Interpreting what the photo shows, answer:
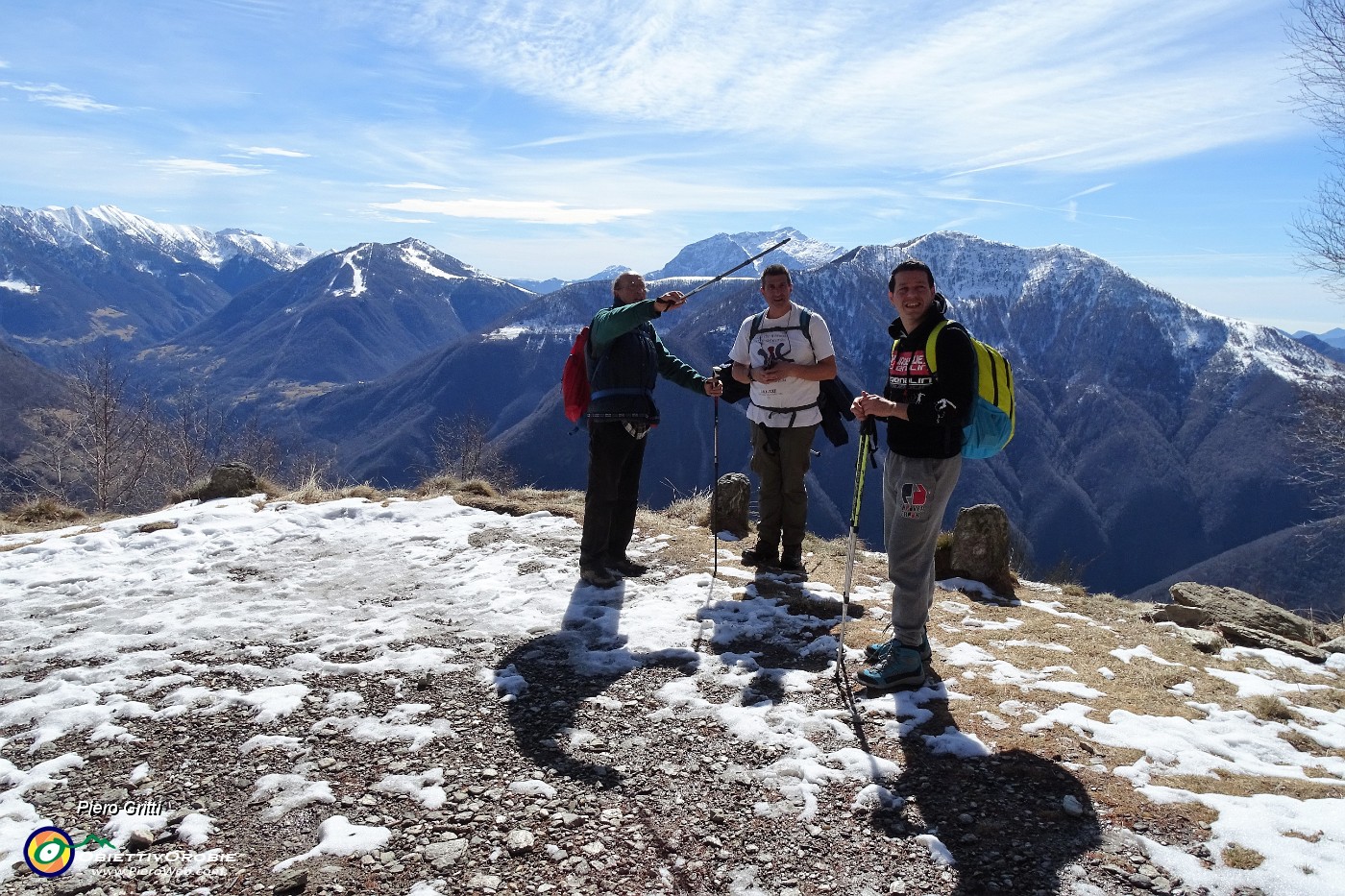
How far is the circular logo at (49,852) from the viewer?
3674mm

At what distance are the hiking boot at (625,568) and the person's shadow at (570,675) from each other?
0.80 meters

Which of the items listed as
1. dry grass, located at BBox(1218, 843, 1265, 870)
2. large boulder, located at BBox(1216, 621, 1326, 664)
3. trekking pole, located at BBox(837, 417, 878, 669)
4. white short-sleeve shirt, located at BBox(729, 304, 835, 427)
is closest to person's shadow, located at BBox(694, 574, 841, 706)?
trekking pole, located at BBox(837, 417, 878, 669)

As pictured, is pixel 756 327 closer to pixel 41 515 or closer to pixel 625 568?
pixel 625 568

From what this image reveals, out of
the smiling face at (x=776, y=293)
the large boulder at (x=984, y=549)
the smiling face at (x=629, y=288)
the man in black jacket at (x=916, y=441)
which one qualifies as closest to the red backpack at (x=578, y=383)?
the smiling face at (x=629, y=288)

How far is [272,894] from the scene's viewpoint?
11.5 ft

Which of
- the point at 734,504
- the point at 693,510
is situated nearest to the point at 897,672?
the point at 734,504

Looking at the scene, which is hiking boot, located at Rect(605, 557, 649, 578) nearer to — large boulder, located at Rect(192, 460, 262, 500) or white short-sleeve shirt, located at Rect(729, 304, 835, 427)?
white short-sleeve shirt, located at Rect(729, 304, 835, 427)

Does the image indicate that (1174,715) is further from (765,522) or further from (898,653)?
(765,522)

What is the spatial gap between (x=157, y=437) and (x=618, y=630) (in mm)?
70146

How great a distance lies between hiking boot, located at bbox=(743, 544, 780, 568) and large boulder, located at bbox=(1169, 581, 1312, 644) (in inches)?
199

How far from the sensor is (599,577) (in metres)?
8.45

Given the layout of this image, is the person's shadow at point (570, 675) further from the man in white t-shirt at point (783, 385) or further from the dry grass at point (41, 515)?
the dry grass at point (41, 515)

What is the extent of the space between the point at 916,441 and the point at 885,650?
1.93 m

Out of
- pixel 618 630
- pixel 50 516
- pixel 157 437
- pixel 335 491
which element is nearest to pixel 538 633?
pixel 618 630
